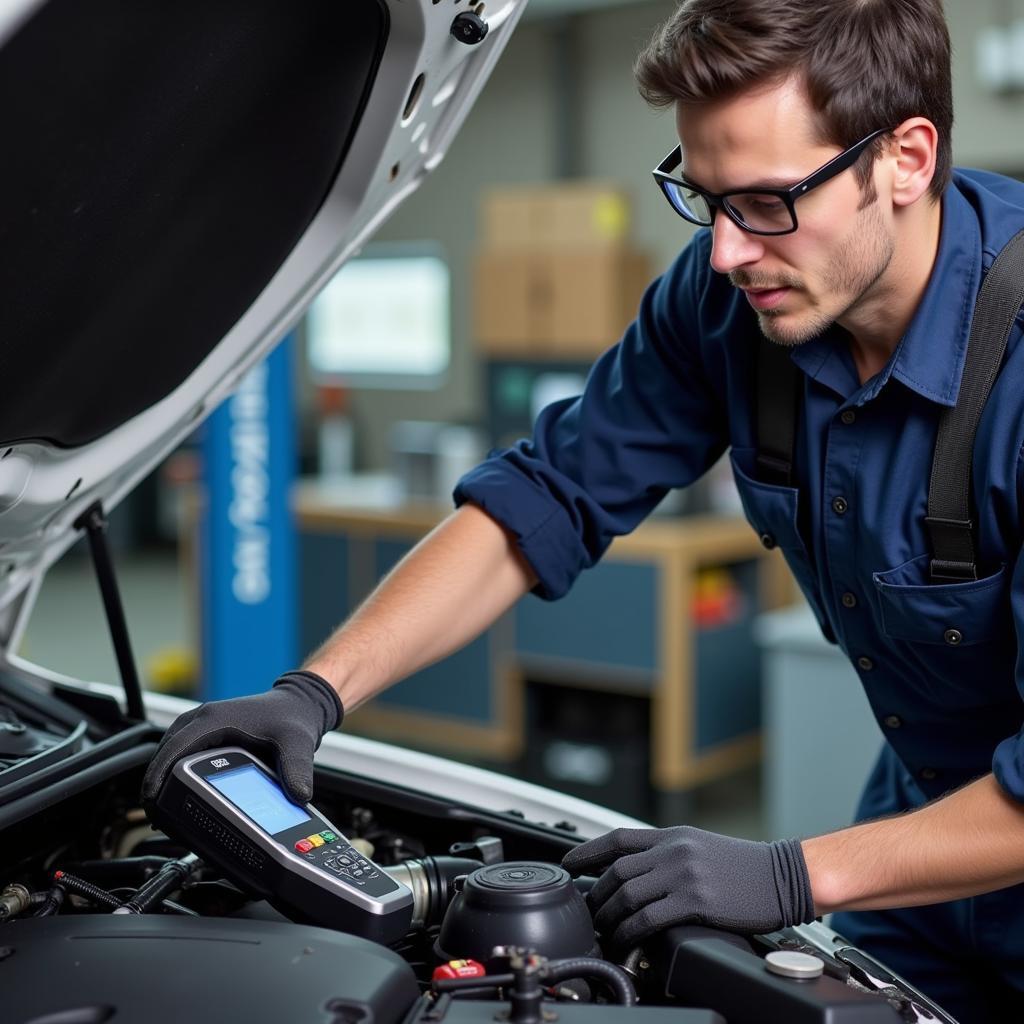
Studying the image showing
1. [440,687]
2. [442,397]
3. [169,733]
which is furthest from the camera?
[442,397]

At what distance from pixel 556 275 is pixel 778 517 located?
15.3 ft

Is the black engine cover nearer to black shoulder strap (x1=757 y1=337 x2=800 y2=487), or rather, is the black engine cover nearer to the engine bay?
the engine bay

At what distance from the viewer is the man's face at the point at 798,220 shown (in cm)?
117

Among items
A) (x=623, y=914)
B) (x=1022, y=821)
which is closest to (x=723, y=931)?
(x=623, y=914)

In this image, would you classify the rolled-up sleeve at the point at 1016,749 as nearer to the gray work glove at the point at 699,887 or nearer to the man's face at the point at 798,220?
the gray work glove at the point at 699,887

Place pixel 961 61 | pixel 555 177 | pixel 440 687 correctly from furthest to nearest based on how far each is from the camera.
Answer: pixel 555 177, pixel 961 61, pixel 440 687

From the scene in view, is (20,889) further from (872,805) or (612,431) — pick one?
(872,805)

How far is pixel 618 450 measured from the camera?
1530 millimetres

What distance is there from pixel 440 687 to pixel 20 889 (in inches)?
140

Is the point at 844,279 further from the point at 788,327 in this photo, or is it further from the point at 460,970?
the point at 460,970

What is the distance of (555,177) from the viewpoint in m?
A: 7.23

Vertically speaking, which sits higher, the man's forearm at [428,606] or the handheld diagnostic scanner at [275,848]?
the man's forearm at [428,606]

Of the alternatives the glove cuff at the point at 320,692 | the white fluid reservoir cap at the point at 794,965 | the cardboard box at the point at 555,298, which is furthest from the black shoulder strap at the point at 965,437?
the cardboard box at the point at 555,298

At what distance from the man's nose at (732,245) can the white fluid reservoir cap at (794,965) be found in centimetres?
58
